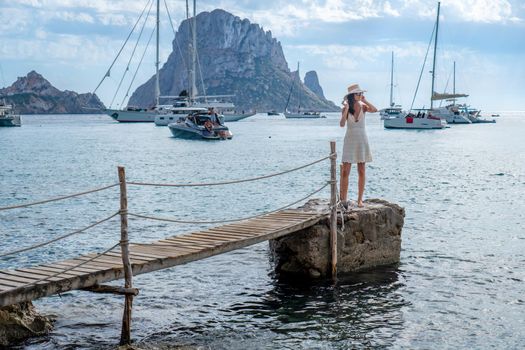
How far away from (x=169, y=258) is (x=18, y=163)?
1647 inches

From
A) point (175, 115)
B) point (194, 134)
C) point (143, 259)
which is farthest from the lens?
point (175, 115)

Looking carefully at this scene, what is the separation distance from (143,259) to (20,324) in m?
1.95

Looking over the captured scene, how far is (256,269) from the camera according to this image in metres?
13.9

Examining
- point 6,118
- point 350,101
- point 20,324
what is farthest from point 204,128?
point 6,118

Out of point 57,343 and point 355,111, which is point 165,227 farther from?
point 57,343

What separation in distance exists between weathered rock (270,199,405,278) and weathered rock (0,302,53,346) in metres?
4.72

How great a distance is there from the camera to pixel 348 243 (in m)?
13.3

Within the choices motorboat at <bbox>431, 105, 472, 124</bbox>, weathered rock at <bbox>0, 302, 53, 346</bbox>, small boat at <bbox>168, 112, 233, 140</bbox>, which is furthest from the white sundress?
motorboat at <bbox>431, 105, 472, 124</bbox>

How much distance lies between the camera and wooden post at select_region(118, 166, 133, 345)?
9203 mm

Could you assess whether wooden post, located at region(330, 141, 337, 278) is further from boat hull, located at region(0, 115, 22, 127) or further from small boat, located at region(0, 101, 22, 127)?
boat hull, located at region(0, 115, 22, 127)

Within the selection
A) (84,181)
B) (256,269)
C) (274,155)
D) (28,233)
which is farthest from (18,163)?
(256,269)

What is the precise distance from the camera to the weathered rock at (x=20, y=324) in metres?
9.55

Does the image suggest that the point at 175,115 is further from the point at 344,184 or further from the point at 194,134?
the point at 344,184

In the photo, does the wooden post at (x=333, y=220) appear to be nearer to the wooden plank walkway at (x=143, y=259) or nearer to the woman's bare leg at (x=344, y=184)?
the wooden plank walkway at (x=143, y=259)
